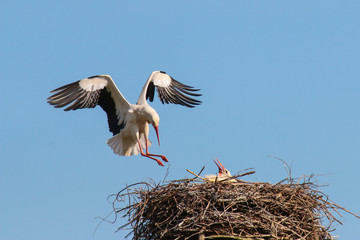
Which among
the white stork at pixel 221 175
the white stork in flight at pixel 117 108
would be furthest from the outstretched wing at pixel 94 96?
the white stork at pixel 221 175

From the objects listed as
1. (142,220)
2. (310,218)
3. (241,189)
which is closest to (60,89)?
(142,220)

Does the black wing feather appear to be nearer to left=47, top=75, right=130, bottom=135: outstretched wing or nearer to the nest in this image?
left=47, top=75, right=130, bottom=135: outstretched wing

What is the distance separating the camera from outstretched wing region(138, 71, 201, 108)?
12734 millimetres

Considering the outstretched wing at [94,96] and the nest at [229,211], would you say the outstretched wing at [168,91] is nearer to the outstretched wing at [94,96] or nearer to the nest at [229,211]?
the outstretched wing at [94,96]

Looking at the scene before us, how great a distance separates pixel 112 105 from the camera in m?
11.9

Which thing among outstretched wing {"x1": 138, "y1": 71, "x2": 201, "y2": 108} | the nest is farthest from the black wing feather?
the nest

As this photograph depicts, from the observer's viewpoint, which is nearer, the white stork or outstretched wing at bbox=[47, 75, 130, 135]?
the white stork

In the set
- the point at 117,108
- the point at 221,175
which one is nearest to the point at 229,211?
the point at 221,175

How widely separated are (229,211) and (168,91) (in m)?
5.09

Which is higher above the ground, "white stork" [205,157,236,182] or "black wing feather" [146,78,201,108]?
"black wing feather" [146,78,201,108]

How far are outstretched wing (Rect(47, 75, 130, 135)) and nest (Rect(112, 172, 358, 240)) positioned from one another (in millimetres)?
3298

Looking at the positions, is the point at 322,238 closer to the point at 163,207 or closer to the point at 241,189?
the point at 241,189

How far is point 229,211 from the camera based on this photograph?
318 inches

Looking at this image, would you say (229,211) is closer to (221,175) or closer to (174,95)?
(221,175)
